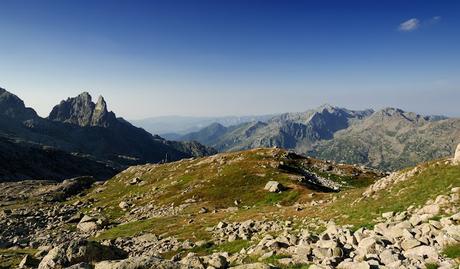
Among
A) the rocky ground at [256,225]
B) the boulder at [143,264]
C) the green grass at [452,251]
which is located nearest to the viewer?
the green grass at [452,251]

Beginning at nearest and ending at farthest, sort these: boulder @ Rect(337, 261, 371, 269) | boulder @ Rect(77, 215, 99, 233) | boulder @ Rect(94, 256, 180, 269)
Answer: boulder @ Rect(337, 261, 371, 269) → boulder @ Rect(94, 256, 180, 269) → boulder @ Rect(77, 215, 99, 233)

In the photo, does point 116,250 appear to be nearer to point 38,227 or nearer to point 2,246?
point 2,246

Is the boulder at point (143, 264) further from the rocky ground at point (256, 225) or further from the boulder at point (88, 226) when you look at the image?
the boulder at point (88, 226)

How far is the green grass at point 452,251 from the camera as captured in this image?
18.4m

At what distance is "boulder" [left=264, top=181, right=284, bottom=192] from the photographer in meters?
70.8

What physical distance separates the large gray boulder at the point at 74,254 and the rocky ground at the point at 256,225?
0.07m

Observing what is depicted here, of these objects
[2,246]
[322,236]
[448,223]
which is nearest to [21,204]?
[2,246]

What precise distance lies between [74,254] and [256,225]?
21.3 meters

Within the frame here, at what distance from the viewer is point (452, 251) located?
739 inches

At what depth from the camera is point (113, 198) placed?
9200cm

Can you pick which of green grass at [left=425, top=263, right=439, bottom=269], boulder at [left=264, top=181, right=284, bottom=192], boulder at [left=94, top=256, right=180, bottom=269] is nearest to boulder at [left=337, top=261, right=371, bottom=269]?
green grass at [left=425, top=263, right=439, bottom=269]

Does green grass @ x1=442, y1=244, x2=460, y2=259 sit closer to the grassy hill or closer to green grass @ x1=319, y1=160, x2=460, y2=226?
the grassy hill

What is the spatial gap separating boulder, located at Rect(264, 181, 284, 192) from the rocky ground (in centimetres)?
30

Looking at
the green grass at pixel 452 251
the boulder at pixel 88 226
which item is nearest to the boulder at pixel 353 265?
the green grass at pixel 452 251
